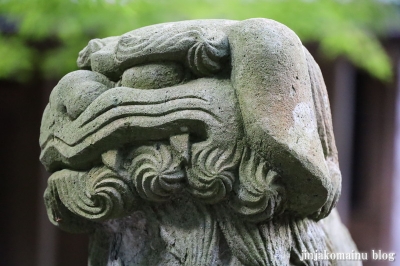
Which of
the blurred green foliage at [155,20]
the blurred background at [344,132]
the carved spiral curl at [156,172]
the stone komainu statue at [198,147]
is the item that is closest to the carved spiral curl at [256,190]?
the stone komainu statue at [198,147]

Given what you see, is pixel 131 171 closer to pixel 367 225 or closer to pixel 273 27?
pixel 273 27

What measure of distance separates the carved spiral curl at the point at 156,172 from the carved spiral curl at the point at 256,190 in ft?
0.34

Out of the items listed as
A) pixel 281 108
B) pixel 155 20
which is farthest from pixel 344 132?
pixel 281 108

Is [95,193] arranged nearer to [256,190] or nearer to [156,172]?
[156,172]

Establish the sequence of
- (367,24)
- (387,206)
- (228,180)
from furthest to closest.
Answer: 1. (387,206)
2. (367,24)
3. (228,180)

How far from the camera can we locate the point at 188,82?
89cm

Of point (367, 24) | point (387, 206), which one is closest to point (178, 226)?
point (367, 24)

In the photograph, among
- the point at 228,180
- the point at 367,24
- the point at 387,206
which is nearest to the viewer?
the point at 228,180

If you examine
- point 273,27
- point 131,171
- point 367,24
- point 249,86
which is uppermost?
point 367,24

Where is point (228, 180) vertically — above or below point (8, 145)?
below

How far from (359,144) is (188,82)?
2.05 metres

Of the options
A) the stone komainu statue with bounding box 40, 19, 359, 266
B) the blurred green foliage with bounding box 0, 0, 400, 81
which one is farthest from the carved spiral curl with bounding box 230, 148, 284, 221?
the blurred green foliage with bounding box 0, 0, 400, 81

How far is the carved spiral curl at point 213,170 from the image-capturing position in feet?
2.65

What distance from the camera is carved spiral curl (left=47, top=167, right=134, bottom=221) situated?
849 mm
